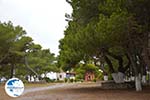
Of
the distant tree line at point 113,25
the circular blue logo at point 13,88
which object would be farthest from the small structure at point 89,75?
the circular blue logo at point 13,88

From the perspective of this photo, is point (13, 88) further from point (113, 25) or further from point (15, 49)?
point (15, 49)

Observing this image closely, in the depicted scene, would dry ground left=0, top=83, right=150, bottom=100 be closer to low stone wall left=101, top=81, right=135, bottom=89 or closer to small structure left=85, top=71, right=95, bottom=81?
low stone wall left=101, top=81, right=135, bottom=89

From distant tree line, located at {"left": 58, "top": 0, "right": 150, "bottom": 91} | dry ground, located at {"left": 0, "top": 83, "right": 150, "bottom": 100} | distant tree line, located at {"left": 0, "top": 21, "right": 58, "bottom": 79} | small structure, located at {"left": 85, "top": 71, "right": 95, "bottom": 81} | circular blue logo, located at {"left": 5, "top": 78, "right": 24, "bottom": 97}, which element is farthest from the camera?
small structure, located at {"left": 85, "top": 71, "right": 95, "bottom": 81}

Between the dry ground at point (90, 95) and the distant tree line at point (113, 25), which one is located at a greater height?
the distant tree line at point (113, 25)

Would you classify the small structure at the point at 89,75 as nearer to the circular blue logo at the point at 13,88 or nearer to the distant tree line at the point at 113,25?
the distant tree line at the point at 113,25

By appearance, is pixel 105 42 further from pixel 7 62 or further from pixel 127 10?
pixel 7 62

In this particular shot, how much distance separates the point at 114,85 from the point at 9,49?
1040 inches

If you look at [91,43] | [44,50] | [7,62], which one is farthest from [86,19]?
[44,50]

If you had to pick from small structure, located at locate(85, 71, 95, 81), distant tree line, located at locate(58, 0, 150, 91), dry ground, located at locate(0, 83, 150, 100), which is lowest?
dry ground, located at locate(0, 83, 150, 100)

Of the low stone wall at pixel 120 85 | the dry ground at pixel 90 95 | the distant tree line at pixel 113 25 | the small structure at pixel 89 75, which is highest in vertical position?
the distant tree line at pixel 113 25

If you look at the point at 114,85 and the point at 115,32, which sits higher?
the point at 115,32

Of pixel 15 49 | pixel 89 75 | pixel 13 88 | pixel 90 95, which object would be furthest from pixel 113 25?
A: pixel 89 75

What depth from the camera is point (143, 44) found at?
2583cm

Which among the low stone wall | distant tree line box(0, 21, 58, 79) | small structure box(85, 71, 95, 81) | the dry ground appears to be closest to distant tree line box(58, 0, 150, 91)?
the dry ground
